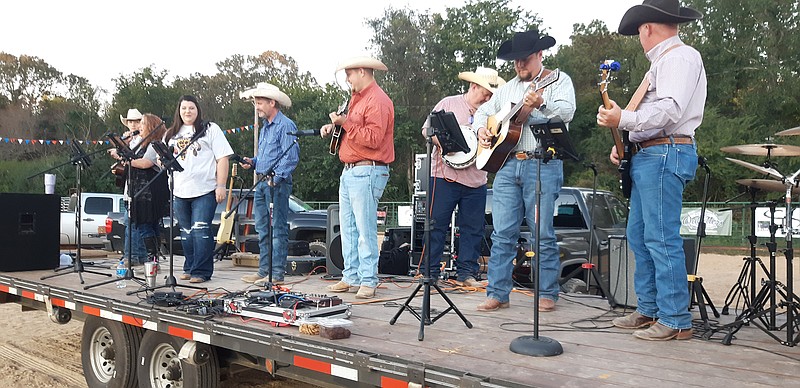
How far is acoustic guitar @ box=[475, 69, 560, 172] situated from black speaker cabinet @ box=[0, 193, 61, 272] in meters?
4.65

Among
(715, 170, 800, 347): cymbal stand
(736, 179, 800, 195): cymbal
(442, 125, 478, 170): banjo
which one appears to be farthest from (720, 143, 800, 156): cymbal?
(442, 125, 478, 170): banjo

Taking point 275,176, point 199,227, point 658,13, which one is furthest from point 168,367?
point 658,13

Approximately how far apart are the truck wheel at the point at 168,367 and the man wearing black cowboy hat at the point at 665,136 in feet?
8.64

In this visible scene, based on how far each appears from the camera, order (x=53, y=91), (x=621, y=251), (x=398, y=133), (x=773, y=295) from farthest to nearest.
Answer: (x=53, y=91) → (x=398, y=133) → (x=621, y=251) → (x=773, y=295)

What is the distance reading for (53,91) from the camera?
146 ft

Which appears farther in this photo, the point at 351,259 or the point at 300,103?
the point at 300,103

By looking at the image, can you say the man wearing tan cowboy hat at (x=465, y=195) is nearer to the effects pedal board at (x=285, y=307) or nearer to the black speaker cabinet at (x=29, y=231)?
the effects pedal board at (x=285, y=307)

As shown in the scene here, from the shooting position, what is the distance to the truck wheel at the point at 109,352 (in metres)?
4.88

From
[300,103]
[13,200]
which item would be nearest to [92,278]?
[13,200]

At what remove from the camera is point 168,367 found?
15.0 ft

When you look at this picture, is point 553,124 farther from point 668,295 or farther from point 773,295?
point 773,295

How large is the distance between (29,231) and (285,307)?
403 centimetres

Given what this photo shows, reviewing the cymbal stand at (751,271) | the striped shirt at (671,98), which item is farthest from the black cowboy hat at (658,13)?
the cymbal stand at (751,271)

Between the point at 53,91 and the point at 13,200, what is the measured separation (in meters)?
43.4
